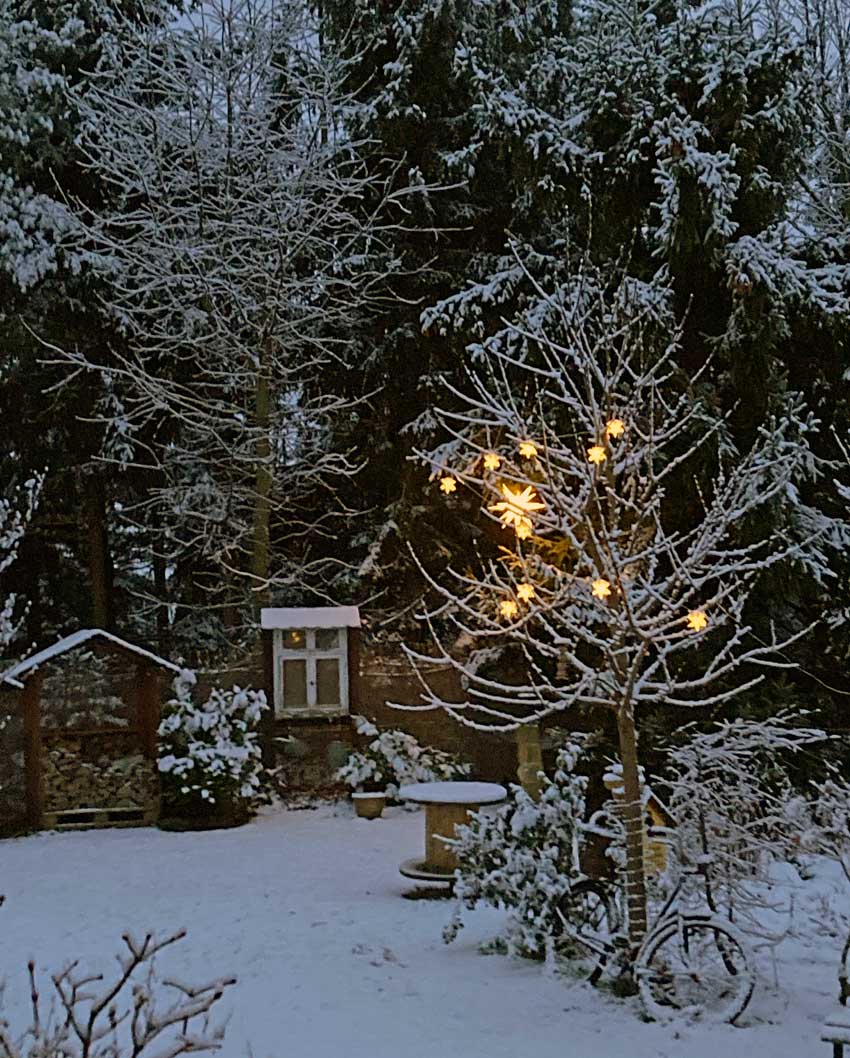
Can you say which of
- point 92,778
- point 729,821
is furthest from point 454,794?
point 92,778

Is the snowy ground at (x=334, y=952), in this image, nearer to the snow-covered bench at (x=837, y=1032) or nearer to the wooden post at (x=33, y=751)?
the wooden post at (x=33, y=751)

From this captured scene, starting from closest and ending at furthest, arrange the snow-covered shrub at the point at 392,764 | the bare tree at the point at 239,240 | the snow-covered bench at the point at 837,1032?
the snow-covered bench at the point at 837,1032 → the snow-covered shrub at the point at 392,764 → the bare tree at the point at 239,240

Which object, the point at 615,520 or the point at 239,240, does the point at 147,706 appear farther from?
the point at 615,520

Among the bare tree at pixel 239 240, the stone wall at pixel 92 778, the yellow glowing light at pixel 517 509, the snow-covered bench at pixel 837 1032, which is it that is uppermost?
the bare tree at pixel 239 240

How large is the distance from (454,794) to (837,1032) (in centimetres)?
402

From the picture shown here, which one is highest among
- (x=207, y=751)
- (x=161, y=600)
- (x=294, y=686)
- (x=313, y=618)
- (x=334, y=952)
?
(x=161, y=600)

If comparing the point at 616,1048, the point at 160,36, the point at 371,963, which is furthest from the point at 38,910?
the point at 160,36

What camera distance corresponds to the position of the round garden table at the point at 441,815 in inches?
303

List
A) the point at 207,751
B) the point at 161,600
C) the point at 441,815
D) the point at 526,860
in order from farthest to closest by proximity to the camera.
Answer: the point at 161,600 < the point at 207,751 < the point at 441,815 < the point at 526,860

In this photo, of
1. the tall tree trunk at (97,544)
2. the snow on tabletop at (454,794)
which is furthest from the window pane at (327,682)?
the tall tree trunk at (97,544)

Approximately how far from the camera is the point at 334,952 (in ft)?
20.8

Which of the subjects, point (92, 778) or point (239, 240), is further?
point (239, 240)

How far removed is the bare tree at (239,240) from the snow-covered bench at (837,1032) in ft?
28.4

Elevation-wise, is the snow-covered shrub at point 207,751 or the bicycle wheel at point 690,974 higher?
the snow-covered shrub at point 207,751
